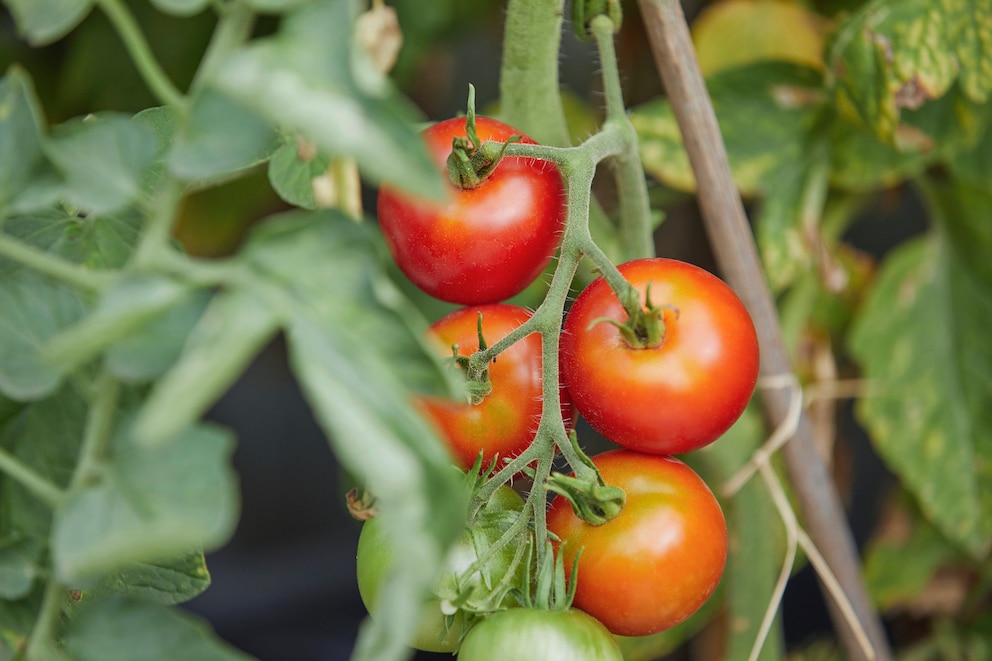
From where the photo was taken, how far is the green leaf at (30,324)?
278mm

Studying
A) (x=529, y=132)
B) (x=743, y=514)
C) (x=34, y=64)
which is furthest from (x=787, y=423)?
(x=34, y=64)

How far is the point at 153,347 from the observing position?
260mm

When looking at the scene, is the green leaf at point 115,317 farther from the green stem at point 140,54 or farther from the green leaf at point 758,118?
the green leaf at point 758,118

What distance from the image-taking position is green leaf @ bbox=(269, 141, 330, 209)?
15.9 inches

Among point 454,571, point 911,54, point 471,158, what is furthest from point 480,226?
point 911,54

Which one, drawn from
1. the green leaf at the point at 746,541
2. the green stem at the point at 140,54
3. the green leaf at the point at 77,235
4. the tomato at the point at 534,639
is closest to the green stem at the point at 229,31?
the green stem at the point at 140,54

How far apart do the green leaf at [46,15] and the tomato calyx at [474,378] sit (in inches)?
7.5

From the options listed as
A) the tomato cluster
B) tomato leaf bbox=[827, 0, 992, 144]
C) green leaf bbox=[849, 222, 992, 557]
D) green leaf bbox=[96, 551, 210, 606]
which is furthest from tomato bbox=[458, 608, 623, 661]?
green leaf bbox=[849, 222, 992, 557]

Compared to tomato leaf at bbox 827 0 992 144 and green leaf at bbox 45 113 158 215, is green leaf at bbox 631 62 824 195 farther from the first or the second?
green leaf at bbox 45 113 158 215

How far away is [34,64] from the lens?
1.03 m

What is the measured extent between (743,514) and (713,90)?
0.39m

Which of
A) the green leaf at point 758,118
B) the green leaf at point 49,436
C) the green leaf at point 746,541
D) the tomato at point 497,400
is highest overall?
the green leaf at point 49,436

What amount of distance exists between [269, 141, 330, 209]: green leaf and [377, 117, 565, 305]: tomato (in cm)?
3

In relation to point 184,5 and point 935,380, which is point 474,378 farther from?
point 935,380
